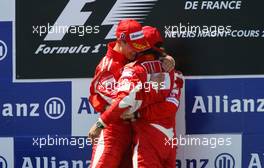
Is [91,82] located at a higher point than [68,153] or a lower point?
higher

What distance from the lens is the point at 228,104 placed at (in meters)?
3.48

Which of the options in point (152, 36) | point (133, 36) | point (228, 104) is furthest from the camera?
point (228, 104)

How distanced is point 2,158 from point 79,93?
712 millimetres

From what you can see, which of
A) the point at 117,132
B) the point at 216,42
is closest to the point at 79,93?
the point at 117,132

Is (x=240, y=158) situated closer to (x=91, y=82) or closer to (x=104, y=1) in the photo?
(x=91, y=82)

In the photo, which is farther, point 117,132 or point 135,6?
point 135,6

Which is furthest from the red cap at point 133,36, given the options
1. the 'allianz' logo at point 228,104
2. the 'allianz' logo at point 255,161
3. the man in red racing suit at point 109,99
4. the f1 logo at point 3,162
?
the f1 logo at point 3,162

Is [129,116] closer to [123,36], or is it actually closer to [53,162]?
[123,36]

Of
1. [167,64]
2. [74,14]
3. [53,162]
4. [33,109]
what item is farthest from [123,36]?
[53,162]

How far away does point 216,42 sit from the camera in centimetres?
346

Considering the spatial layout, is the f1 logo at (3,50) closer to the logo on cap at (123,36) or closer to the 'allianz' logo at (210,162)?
the logo on cap at (123,36)

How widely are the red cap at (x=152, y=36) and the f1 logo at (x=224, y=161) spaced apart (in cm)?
92

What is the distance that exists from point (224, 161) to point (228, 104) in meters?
0.39

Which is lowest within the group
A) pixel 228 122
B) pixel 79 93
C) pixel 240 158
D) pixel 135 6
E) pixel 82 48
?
pixel 240 158
